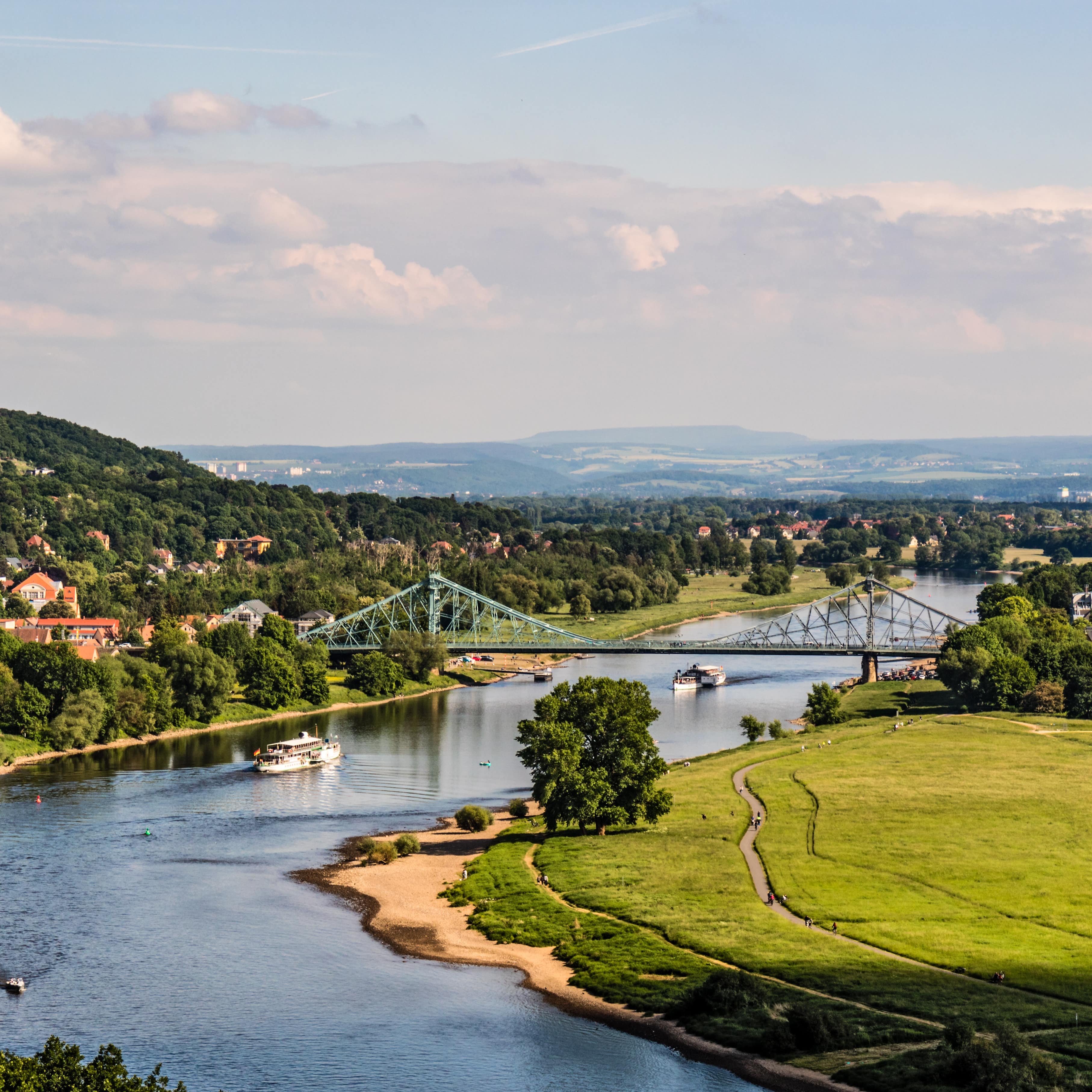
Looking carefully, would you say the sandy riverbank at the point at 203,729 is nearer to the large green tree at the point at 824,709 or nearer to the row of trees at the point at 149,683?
the row of trees at the point at 149,683

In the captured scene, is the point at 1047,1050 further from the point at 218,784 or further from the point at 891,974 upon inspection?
the point at 218,784

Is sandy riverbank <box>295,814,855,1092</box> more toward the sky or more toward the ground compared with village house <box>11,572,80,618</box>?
more toward the ground

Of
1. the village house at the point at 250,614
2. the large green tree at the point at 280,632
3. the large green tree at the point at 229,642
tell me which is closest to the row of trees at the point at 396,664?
the large green tree at the point at 280,632

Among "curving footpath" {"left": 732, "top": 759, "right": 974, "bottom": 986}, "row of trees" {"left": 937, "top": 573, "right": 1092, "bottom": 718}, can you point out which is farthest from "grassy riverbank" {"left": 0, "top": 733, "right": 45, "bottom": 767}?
"row of trees" {"left": 937, "top": 573, "right": 1092, "bottom": 718}

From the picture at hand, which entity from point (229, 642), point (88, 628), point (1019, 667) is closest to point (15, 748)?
point (229, 642)

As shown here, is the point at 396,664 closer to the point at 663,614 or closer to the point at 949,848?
the point at 949,848

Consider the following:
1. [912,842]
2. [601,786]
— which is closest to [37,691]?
[601,786]

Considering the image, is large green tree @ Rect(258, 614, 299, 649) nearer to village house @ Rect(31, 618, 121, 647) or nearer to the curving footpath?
village house @ Rect(31, 618, 121, 647)
